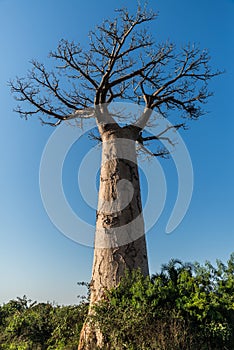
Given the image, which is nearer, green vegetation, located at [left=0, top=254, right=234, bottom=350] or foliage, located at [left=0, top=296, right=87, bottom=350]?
green vegetation, located at [left=0, top=254, right=234, bottom=350]

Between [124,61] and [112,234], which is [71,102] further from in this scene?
[112,234]

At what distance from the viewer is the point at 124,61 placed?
812 centimetres

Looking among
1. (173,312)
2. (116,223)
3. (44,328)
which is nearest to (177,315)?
(173,312)

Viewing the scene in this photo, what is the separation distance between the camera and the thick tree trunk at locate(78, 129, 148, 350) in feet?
17.7

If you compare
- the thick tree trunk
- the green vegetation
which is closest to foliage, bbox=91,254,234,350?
the green vegetation

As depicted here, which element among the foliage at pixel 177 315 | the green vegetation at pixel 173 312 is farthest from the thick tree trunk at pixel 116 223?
the foliage at pixel 177 315

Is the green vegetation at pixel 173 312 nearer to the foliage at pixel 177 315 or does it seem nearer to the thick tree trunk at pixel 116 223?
the foliage at pixel 177 315

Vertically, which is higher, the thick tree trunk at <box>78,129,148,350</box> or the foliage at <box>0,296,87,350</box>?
the thick tree trunk at <box>78,129,148,350</box>

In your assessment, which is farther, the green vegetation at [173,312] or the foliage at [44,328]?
the foliage at [44,328]

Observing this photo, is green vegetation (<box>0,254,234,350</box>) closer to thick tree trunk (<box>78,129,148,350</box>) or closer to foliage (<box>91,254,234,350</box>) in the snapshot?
foliage (<box>91,254,234,350</box>)

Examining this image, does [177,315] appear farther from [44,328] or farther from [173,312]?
[44,328]

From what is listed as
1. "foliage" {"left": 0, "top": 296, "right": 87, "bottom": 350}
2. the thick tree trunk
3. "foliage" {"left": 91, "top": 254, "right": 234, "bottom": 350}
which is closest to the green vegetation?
"foliage" {"left": 91, "top": 254, "right": 234, "bottom": 350}

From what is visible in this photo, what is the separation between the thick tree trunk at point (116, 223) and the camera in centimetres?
539

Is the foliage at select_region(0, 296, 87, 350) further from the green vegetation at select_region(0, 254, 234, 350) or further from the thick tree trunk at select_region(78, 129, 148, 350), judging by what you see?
the green vegetation at select_region(0, 254, 234, 350)
